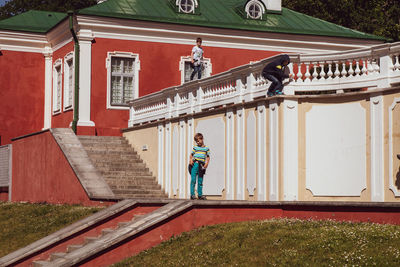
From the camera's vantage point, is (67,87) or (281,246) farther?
(67,87)

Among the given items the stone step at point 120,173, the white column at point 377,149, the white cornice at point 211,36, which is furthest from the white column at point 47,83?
the white column at point 377,149

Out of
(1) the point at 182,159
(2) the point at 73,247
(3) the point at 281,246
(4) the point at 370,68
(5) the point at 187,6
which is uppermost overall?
(5) the point at 187,6

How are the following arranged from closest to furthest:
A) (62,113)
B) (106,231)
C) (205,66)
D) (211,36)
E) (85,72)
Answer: (106,231) < (85,72) < (205,66) < (211,36) < (62,113)

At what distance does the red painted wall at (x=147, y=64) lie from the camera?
28.5 m

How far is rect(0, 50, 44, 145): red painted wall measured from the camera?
105 feet

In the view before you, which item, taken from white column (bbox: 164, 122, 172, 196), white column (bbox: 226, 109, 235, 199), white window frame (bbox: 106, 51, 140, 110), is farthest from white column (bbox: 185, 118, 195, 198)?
white window frame (bbox: 106, 51, 140, 110)

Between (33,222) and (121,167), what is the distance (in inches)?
192

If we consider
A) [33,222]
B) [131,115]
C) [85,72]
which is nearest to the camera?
[33,222]

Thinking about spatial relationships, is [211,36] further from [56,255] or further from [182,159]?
[56,255]

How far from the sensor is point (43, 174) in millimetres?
24531

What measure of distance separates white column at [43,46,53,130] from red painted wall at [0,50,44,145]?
0.45 feet

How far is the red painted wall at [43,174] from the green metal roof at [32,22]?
260 inches

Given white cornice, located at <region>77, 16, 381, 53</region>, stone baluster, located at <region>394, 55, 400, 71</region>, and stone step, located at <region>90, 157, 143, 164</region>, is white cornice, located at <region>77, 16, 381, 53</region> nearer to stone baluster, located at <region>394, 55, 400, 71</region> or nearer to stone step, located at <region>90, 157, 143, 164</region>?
stone step, located at <region>90, 157, 143, 164</region>

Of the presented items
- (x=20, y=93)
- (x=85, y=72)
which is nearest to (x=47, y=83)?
(x=20, y=93)
